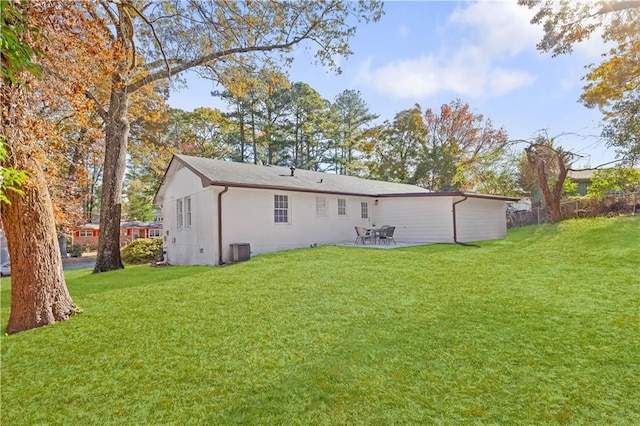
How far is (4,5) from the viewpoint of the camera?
2572mm

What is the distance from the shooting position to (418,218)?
15.2 meters

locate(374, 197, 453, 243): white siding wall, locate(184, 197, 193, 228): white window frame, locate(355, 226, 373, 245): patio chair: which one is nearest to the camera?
locate(184, 197, 193, 228): white window frame

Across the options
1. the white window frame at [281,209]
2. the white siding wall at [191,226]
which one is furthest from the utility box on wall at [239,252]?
the white window frame at [281,209]

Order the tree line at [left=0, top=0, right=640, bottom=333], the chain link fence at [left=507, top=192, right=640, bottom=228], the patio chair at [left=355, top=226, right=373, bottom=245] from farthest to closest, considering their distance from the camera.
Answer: the chain link fence at [left=507, top=192, right=640, bottom=228] < the patio chair at [left=355, top=226, right=373, bottom=245] < the tree line at [left=0, top=0, right=640, bottom=333]

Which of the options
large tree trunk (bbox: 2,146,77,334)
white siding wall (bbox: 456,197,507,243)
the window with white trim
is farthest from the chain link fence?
large tree trunk (bbox: 2,146,77,334)

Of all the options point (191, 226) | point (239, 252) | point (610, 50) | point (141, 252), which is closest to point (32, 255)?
point (239, 252)

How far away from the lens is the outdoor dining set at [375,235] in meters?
13.6

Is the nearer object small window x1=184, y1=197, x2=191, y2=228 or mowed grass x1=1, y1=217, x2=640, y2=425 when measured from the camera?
mowed grass x1=1, y1=217, x2=640, y2=425

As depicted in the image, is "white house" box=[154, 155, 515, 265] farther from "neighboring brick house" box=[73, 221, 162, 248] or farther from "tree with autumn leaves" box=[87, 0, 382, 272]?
"neighboring brick house" box=[73, 221, 162, 248]

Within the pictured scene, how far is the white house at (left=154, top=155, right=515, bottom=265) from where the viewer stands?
11.1m

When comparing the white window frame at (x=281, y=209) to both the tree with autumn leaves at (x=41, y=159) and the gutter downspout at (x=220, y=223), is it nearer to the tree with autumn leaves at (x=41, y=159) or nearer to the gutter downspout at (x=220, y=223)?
the gutter downspout at (x=220, y=223)

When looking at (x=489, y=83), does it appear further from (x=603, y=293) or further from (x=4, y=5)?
(x=4, y=5)

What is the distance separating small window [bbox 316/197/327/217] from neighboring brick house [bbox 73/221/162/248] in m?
21.9

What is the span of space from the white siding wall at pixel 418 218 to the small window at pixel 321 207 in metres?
3.48
